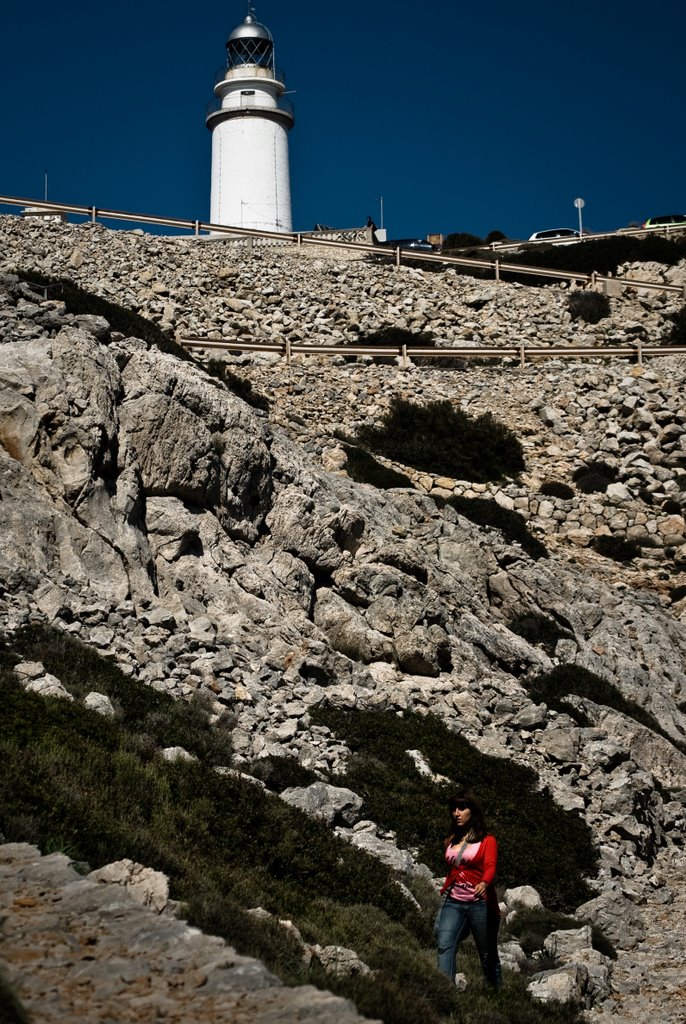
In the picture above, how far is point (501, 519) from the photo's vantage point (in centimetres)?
2578

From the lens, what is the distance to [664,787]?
58.1ft

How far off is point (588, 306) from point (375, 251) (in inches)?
401

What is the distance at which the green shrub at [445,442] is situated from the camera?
93.2 feet

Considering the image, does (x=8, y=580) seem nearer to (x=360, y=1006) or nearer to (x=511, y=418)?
(x=360, y=1006)

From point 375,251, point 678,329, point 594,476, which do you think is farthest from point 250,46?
point 594,476

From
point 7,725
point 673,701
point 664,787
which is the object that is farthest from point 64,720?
point 673,701

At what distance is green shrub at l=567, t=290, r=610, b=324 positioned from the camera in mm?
43688

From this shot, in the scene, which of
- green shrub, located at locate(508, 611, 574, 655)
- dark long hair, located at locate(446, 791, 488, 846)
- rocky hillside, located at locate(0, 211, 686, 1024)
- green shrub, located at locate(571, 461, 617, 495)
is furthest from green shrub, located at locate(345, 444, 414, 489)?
dark long hair, located at locate(446, 791, 488, 846)

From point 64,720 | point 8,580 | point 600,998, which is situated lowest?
point 600,998

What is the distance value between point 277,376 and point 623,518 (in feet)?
37.0

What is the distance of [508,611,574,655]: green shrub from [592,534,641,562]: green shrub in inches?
206

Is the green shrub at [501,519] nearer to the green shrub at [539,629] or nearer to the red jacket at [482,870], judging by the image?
the green shrub at [539,629]

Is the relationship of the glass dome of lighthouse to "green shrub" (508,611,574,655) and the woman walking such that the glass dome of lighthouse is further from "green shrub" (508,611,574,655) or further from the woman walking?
the woman walking

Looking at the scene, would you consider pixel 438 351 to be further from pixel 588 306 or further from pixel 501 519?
pixel 501 519
